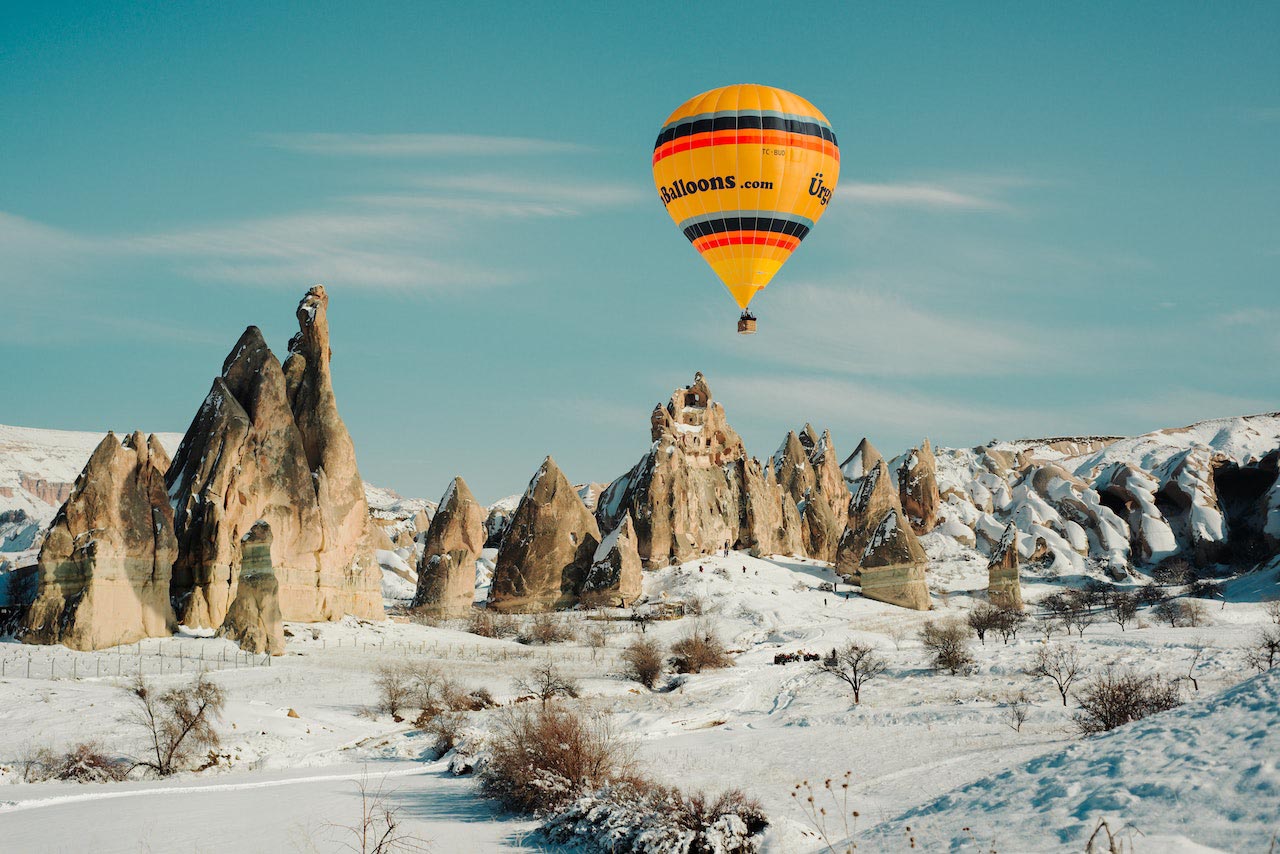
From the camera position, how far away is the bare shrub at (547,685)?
3108 centimetres

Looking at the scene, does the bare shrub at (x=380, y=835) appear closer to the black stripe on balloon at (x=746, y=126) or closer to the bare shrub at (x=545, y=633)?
the black stripe on balloon at (x=746, y=126)

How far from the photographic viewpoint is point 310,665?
3494 centimetres

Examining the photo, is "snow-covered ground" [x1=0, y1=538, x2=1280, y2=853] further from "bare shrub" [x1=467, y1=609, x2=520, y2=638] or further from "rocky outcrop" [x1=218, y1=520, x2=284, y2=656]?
"bare shrub" [x1=467, y1=609, x2=520, y2=638]

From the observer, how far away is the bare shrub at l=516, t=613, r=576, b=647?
4709 cm

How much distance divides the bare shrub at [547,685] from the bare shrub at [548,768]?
11086 millimetres

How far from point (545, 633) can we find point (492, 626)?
4015 millimetres

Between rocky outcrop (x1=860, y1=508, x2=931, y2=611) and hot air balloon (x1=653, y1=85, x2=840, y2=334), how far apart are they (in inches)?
1430

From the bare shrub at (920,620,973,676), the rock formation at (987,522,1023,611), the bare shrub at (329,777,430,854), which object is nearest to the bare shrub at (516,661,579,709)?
the bare shrub at (920,620,973,676)

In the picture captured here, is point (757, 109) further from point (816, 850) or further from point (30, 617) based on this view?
point (30, 617)

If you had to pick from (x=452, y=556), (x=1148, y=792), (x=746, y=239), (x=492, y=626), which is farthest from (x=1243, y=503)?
(x=1148, y=792)

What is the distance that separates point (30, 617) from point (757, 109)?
1027 inches

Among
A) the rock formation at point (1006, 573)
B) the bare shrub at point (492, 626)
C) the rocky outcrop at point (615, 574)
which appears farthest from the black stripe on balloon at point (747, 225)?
the rock formation at point (1006, 573)

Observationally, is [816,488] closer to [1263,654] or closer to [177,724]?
[1263,654]

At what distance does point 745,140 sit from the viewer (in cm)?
2784
